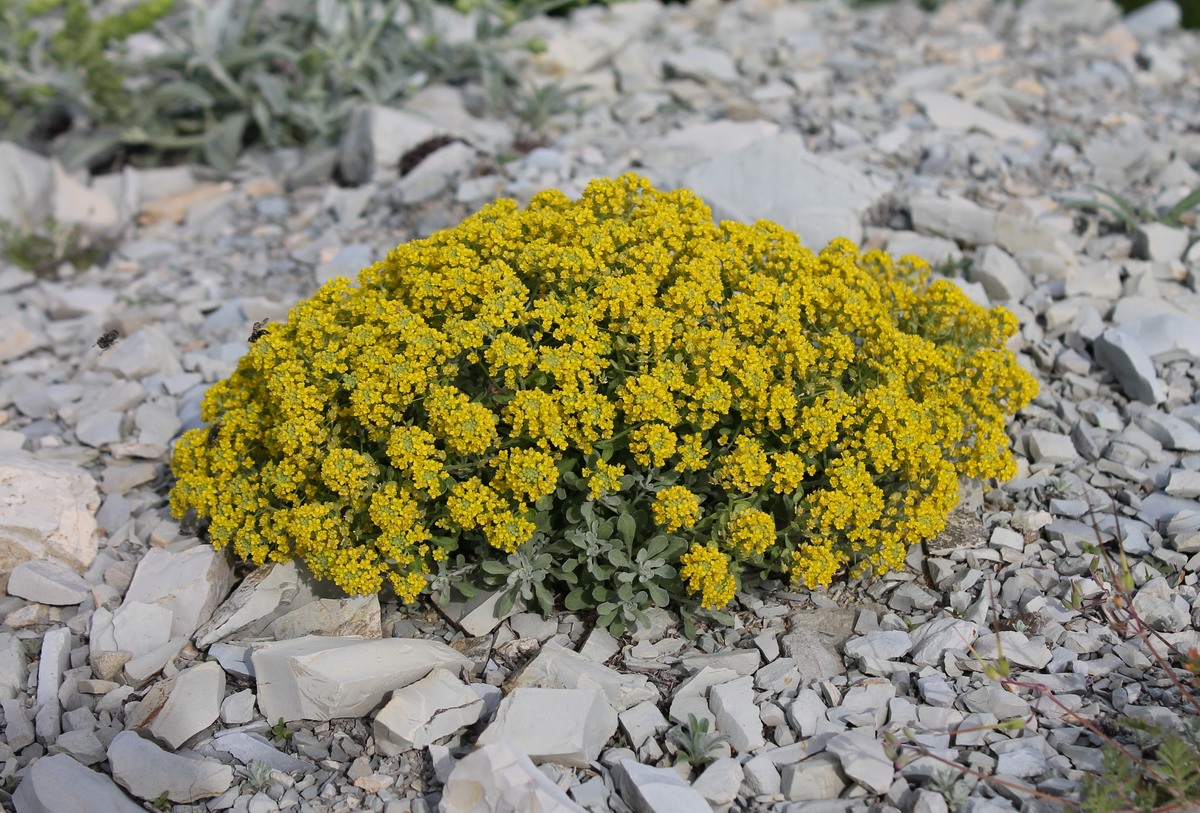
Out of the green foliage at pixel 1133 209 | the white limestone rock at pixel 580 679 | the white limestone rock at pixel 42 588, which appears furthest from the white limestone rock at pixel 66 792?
the green foliage at pixel 1133 209

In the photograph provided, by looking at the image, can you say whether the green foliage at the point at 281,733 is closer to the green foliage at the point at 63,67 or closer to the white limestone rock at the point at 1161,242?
the white limestone rock at the point at 1161,242

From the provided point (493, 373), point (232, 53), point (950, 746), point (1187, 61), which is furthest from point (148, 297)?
point (1187, 61)

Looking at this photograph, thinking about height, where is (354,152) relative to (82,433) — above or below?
above

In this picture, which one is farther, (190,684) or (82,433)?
(82,433)

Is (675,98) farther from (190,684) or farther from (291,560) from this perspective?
(190,684)

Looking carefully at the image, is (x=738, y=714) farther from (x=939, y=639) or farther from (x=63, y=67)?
(x=63, y=67)

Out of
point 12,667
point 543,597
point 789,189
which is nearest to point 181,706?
point 12,667
